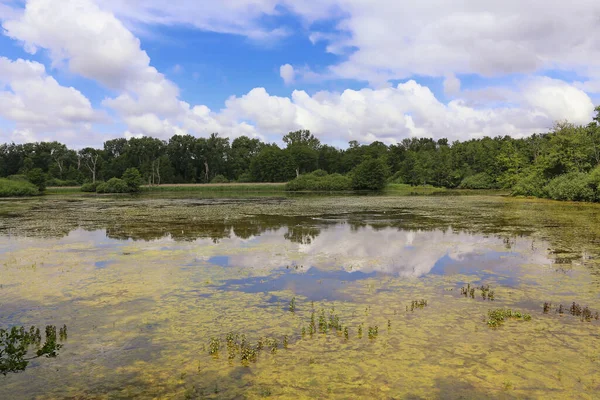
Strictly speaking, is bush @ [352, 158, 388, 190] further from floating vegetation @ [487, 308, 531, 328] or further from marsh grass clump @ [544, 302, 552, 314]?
floating vegetation @ [487, 308, 531, 328]

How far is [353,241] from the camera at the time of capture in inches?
702

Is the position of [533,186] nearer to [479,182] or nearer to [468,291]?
[479,182]

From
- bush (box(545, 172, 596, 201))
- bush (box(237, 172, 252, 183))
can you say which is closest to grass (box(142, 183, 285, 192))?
bush (box(237, 172, 252, 183))

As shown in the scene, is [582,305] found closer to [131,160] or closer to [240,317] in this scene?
[240,317]

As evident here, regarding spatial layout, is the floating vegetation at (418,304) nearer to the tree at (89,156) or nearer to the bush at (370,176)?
the bush at (370,176)

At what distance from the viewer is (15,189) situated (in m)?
66.7

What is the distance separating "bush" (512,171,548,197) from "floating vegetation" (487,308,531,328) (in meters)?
45.4

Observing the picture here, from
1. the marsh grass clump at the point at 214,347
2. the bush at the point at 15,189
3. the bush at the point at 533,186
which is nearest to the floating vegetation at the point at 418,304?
the marsh grass clump at the point at 214,347

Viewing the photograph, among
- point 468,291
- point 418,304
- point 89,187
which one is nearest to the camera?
point 418,304

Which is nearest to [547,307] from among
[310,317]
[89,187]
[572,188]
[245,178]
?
[310,317]

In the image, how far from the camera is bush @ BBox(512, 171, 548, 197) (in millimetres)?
49281

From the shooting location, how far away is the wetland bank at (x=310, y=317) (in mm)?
5859

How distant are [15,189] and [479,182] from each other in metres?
84.5

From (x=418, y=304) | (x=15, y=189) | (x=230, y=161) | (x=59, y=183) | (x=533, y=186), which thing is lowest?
(x=418, y=304)
